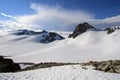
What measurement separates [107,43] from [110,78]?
11170 cm

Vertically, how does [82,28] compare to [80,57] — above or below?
above

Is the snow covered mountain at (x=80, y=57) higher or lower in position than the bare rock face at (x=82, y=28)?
lower

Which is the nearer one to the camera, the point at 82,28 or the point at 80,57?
the point at 80,57

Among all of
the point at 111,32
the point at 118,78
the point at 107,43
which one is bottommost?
the point at 118,78

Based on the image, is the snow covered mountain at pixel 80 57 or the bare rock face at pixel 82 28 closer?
the snow covered mountain at pixel 80 57

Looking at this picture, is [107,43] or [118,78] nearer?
[118,78]

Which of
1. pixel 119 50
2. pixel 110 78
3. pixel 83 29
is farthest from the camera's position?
pixel 83 29

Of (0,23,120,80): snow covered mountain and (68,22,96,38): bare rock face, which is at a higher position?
(68,22,96,38): bare rock face

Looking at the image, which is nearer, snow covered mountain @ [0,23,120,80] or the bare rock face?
snow covered mountain @ [0,23,120,80]

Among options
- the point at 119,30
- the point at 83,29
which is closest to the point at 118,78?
the point at 119,30

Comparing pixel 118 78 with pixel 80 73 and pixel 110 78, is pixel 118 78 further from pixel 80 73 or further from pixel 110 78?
pixel 80 73

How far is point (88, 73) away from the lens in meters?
23.4

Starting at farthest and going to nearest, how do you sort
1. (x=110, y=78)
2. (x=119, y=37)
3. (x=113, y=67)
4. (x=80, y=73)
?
(x=119, y=37) → (x=113, y=67) → (x=80, y=73) → (x=110, y=78)

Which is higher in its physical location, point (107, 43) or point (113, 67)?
point (107, 43)
